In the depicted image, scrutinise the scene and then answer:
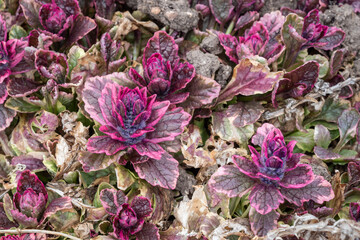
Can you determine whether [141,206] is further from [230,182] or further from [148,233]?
[230,182]

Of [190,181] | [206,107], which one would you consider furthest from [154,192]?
[206,107]

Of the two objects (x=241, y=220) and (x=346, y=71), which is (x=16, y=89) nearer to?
(x=241, y=220)

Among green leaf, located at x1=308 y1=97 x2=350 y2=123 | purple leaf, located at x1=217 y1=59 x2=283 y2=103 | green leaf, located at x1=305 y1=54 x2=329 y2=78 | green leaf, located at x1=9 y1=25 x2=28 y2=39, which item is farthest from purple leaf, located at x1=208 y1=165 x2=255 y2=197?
green leaf, located at x1=9 y1=25 x2=28 y2=39

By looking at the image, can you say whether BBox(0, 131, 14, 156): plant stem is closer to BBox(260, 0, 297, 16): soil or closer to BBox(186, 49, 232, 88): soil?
BBox(186, 49, 232, 88): soil

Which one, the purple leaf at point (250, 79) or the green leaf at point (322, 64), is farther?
the green leaf at point (322, 64)

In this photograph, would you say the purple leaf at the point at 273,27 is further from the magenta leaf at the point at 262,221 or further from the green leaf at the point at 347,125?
the magenta leaf at the point at 262,221

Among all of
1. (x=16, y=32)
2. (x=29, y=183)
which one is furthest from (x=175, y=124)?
A: (x=16, y=32)

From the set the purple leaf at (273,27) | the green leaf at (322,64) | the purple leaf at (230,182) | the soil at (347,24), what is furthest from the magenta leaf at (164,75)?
the soil at (347,24)
